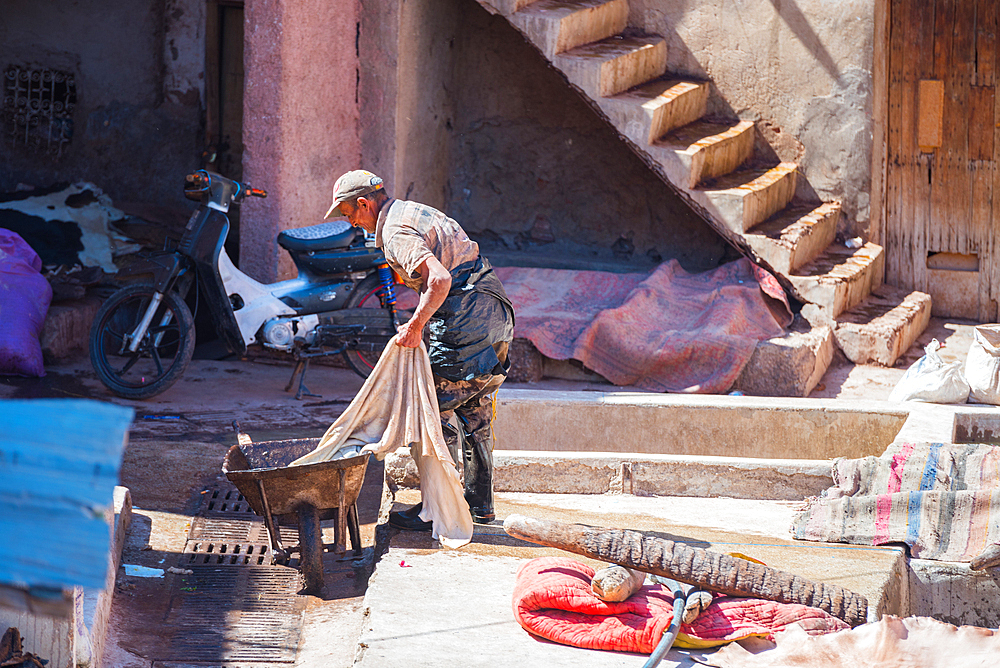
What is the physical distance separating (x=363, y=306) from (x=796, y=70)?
403 cm

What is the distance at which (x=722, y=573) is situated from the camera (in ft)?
13.0

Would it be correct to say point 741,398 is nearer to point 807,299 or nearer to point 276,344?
point 807,299

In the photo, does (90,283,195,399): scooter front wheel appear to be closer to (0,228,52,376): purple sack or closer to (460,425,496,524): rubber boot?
(0,228,52,376): purple sack

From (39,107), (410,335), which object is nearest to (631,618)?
(410,335)

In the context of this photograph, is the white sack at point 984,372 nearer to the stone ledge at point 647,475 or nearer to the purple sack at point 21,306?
the stone ledge at point 647,475

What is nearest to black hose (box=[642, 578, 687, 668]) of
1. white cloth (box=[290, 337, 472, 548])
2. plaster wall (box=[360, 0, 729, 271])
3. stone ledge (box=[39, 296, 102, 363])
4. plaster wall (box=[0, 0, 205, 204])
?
white cloth (box=[290, 337, 472, 548])

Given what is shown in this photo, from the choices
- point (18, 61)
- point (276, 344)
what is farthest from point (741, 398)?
point (18, 61)

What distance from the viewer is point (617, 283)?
8.79 m

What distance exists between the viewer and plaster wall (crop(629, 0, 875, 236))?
860 centimetres

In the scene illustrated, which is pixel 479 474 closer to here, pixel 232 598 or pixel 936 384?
pixel 232 598

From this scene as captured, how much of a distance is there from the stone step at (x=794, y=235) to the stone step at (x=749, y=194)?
0.10 m

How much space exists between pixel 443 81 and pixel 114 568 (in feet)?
20.0

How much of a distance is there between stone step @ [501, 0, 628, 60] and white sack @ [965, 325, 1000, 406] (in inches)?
151

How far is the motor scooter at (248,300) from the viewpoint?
736 cm
